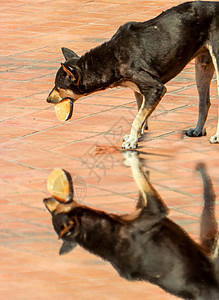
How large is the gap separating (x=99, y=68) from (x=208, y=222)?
7.20 feet

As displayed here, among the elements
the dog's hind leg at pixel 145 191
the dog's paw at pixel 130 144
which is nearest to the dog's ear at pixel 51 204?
the dog's hind leg at pixel 145 191

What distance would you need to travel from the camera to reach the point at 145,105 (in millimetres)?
6883

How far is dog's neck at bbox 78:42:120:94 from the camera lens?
22.7 ft

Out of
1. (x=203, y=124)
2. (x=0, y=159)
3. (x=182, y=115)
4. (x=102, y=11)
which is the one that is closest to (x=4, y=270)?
(x=0, y=159)

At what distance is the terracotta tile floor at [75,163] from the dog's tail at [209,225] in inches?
2.3

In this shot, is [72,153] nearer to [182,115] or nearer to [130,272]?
[182,115]

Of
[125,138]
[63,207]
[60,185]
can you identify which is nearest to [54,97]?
[125,138]

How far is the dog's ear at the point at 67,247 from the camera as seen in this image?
4.86 meters

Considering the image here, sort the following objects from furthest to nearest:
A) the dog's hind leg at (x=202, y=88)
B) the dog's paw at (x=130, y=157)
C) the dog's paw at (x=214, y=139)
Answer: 1. the dog's hind leg at (x=202, y=88)
2. the dog's paw at (x=214, y=139)
3. the dog's paw at (x=130, y=157)

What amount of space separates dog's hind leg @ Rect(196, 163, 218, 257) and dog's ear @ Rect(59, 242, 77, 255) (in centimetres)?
82

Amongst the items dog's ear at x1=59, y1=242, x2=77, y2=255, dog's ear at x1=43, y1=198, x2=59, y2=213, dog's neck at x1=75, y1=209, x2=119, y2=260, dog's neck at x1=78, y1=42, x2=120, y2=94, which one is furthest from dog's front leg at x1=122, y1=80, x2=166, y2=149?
dog's ear at x1=59, y1=242, x2=77, y2=255

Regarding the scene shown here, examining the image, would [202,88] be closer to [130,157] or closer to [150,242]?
[130,157]

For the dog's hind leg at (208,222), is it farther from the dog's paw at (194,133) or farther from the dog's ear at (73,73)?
the dog's ear at (73,73)

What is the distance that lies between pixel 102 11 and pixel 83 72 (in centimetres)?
729
